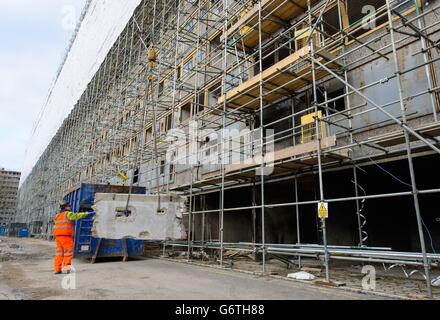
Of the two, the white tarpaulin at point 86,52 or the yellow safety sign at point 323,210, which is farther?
the white tarpaulin at point 86,52

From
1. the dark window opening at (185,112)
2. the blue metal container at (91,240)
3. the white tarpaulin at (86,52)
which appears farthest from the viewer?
the white tarpaulin at (86,52)

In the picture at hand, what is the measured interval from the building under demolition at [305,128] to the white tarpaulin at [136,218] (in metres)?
0.57

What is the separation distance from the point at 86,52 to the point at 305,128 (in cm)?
2598

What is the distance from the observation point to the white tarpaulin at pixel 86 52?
23.3 m

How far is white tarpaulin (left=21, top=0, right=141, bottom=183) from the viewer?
76.3 ft

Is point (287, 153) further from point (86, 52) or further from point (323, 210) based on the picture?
point (86, 52)

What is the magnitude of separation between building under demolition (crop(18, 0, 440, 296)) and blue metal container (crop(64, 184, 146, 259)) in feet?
7.39

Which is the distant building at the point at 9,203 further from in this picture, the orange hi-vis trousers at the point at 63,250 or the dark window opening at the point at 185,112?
the orange hi-vis trousers at the point at 63,250

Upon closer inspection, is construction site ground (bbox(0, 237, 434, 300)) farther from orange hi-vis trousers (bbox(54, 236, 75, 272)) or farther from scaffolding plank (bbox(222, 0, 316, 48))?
scaffolding plank (bbox(222, 0, 316, 48))

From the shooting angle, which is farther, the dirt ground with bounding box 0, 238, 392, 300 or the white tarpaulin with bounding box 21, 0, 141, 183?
the white tarpaulin with bounding box 21, 0, 141, 183

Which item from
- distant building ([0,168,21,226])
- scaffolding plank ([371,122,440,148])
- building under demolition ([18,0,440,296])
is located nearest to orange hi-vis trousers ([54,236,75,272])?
building under demolition ([18,0,440,296])

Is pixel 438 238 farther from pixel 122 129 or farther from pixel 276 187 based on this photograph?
pixel 122 129

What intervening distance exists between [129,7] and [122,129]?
7970 mm

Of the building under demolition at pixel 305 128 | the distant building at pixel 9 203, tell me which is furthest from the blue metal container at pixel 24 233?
the distant building at pixel 9 203
